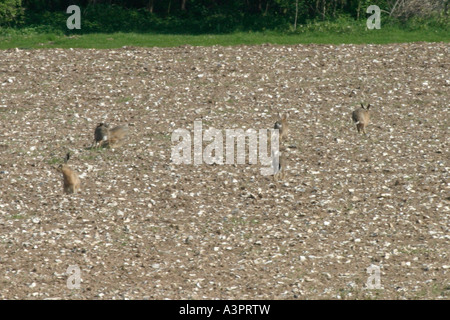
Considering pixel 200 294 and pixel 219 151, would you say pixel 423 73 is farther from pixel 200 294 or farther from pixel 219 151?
pixel 200 294

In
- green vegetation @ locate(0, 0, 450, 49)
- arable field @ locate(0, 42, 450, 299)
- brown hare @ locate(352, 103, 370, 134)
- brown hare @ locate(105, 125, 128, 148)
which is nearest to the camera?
arable field @ locate(0, 42, 450, 299)

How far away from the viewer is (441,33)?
87.9 feet

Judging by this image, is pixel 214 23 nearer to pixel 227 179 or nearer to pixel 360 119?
pixel 360 119

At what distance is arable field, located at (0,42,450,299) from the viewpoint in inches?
445

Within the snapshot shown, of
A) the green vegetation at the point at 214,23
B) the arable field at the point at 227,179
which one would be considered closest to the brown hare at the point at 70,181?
the arable field at the point at 227,179

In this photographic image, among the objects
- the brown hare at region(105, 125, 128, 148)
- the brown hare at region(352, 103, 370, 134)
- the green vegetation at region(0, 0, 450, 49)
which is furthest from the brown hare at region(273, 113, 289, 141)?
the green vegetation at region(0, 0, 450, 49)

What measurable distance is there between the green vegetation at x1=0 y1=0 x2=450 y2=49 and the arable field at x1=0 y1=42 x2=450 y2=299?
5.33 feet

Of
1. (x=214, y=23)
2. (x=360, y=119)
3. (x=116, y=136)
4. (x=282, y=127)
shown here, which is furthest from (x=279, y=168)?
(x=214, y=23)

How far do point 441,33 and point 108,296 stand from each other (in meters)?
20.2

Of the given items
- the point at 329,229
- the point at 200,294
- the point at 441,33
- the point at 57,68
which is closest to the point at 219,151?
the point at 329,229

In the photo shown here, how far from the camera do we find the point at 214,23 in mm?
29406

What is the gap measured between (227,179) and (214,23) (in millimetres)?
15169

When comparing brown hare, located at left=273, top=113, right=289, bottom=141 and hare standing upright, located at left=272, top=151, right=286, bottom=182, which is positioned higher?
brown hare, located at left=273, top=113, right=289, bottom=141

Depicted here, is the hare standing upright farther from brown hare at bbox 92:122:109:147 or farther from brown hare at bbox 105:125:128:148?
brown hare at bbox 92:122:109:147
